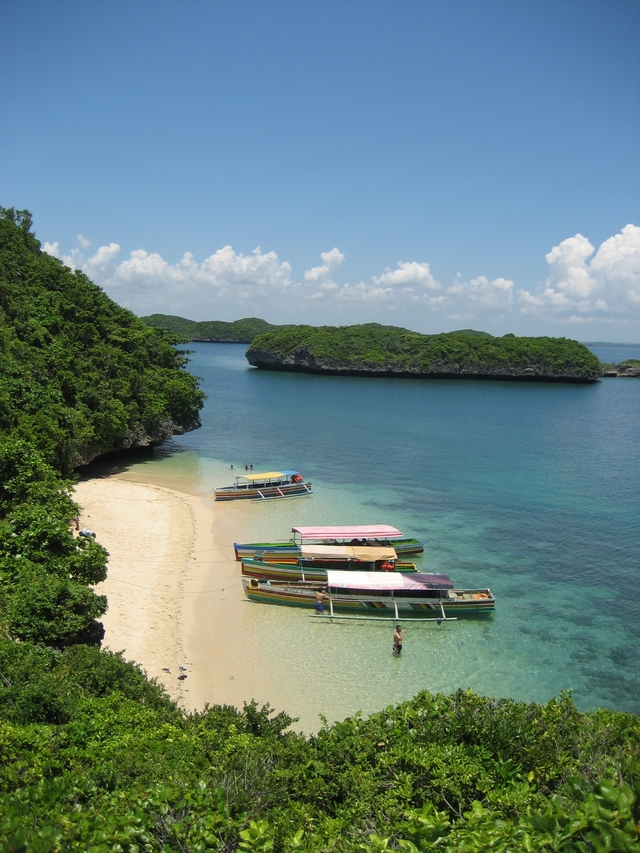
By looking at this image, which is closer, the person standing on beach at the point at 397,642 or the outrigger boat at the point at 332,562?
the person standing on beach at the point at 397,642

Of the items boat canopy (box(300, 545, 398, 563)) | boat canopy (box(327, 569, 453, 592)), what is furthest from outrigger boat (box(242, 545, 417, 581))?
→ boat canopy (box(327, 569, 453, 592))

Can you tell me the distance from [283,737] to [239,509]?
2096cm

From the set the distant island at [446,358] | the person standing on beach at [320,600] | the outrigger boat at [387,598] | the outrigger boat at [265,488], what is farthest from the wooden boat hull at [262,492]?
the distant island at [446,358]

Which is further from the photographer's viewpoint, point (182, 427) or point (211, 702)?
point (182, 427)

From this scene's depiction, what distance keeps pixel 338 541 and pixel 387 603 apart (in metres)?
4.61

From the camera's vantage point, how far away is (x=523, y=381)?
110312 mm

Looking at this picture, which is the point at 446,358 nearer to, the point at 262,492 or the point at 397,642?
the point at 262,492

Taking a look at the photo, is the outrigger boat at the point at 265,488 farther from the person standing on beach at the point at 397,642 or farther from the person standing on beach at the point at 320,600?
the person standing on beach at the point at 397,642

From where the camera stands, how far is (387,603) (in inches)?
749

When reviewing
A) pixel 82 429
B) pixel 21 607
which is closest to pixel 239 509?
pixel 82 429

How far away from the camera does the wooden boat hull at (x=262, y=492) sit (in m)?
31.2

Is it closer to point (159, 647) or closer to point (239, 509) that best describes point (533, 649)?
point (159, 647)

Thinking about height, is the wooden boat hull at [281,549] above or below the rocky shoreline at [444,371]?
below

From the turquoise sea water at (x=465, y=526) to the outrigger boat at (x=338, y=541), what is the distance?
45.6 inches
